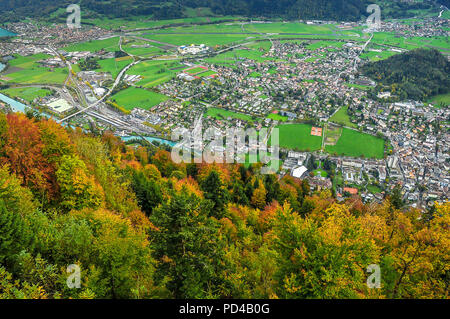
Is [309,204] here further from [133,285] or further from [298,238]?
[133,285]

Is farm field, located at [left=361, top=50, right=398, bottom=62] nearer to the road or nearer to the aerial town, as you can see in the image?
the aerial town

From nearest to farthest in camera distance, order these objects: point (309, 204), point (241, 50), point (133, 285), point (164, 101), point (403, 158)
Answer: point (133, 285)
point (309, 204)
point (403, 158)
point (164, 101)
point (241, 50)

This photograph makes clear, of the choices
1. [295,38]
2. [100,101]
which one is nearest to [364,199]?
[100,101]

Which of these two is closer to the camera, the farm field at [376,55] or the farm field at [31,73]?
the farm field at [31,73]

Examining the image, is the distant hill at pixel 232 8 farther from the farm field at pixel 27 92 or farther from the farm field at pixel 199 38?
the farm field at pixel 27 92

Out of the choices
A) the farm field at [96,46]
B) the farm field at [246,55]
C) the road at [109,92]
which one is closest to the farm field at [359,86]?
the farm field at [246,55]

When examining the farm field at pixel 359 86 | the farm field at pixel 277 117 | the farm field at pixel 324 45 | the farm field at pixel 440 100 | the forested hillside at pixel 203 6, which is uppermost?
the forested hillside at pixel 203 6

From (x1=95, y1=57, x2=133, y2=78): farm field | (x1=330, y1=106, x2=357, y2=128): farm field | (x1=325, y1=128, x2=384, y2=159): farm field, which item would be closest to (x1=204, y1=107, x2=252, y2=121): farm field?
(x1=325, y1=128, x2=384, y2=159): farm field
